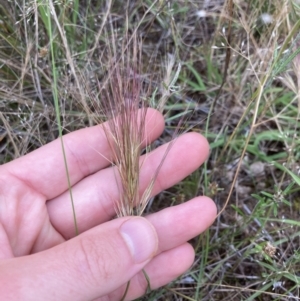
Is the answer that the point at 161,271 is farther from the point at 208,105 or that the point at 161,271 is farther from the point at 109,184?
the point at 208,105

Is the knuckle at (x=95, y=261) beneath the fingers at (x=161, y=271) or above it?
above

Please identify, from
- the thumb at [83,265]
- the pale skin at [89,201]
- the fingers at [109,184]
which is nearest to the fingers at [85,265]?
the thumb at [83,265]

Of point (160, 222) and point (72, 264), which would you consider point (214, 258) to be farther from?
point (72, 264)

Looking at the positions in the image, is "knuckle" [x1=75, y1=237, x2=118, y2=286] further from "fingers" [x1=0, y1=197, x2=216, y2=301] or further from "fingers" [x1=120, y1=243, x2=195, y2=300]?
"fingers" [x1=120, y1=243, x2=195, y2=300]

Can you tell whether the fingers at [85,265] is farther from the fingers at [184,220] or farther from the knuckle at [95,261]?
the fingers at [184,220]

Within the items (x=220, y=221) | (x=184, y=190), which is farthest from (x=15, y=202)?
(x=220, y=221)

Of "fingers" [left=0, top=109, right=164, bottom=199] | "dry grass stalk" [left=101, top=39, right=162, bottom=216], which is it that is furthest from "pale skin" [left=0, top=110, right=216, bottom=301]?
"dry grass stalk" [left=101, top=39, right=162, bottom=216]
